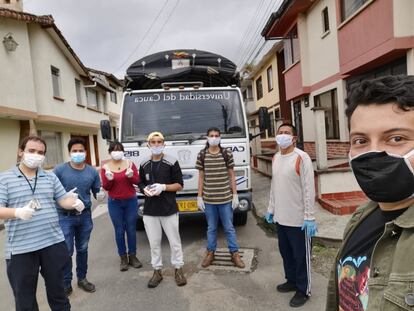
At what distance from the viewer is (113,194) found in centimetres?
443

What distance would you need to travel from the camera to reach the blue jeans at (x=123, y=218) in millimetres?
4504

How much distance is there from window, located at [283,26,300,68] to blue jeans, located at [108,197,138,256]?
10.00m

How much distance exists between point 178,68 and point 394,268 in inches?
225

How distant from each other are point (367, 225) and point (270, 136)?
62.5 ft

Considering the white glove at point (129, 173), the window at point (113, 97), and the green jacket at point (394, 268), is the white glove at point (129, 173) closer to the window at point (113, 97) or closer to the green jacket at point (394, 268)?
the green jacket at point (394, 268)

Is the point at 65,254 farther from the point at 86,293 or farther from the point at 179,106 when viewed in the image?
the point at 179,106

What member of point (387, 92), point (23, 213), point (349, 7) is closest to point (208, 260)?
point (23, 213)

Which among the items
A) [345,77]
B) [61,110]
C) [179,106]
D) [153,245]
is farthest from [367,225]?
[61,110]

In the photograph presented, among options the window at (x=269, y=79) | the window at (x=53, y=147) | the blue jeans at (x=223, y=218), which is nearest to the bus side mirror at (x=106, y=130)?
the blue jeans at (x=223, y=218)

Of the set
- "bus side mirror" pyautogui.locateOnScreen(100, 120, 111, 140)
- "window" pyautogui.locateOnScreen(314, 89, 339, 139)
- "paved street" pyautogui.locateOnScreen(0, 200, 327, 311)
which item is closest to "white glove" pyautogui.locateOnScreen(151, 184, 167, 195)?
"paved street" pyautogui.locateOnScreen(0, 200, 327, 311)

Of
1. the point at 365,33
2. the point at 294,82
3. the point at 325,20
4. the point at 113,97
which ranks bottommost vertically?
the point at 294,82

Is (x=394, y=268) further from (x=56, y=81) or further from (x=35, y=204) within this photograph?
(x=56, y=81)

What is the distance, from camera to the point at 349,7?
28.7 ft

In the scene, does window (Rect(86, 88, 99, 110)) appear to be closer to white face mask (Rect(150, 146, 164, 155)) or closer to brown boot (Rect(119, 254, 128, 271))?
brown boot (Rect(119, 254, 128, 271))
